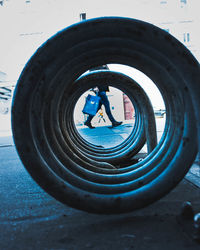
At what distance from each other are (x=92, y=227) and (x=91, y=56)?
717 mm

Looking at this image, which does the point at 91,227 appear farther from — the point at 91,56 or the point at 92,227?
the point at 91,56

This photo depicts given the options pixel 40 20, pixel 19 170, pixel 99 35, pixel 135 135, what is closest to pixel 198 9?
pixel 40 20

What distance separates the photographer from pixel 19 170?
2367 millimetres

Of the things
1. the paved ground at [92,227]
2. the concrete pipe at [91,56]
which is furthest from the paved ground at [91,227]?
the concrete pipe at [91,56]

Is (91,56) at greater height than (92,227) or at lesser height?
greater

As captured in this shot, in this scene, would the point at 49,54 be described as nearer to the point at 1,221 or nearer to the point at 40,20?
the point at 1,221

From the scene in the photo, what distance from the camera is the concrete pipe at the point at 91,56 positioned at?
92 cm

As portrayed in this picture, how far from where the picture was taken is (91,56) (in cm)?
113

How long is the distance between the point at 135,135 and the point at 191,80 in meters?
1.53

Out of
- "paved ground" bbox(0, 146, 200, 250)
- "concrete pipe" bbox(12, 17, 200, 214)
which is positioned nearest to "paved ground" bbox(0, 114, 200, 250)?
"paved ground" bbox(0, 146, 200, 250)

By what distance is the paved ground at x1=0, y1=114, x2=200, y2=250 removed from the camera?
0.94 meters

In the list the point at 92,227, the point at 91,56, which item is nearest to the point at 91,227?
the point at 92,227

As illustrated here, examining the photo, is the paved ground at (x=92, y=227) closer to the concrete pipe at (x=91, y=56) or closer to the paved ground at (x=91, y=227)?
the paved ground at (x=91, y=227)

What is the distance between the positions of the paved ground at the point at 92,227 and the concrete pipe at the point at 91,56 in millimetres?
101
